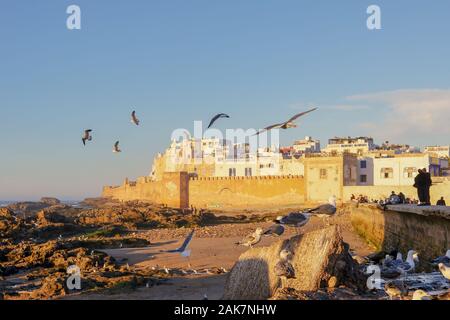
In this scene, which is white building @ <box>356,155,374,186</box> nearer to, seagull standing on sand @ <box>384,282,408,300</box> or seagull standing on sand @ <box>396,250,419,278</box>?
seagull standing on sand @ <box>396,250,419,278</box>

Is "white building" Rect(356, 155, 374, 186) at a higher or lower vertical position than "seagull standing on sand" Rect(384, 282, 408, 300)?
higher

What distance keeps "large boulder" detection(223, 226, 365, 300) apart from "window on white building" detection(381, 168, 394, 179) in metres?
44.2

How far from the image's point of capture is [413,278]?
8.67 metres

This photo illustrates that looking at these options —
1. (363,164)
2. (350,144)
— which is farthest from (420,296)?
(350,144)

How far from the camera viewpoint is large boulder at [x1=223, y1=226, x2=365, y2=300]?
816cm

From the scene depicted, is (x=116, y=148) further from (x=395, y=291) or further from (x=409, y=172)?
(x=409, y=172)

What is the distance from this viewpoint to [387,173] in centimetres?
5119

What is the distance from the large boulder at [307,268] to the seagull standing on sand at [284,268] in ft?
0.26

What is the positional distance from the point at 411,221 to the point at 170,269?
19.7 feet

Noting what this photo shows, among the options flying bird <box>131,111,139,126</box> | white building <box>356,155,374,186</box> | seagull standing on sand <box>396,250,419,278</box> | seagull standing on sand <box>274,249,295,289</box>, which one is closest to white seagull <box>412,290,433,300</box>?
seagull standing on sand <box>274,249,295,289</box>

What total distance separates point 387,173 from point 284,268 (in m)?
45.2
